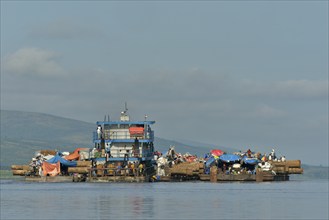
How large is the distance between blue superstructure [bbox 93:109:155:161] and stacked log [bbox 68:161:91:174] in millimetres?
2500

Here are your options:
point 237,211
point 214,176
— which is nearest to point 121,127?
point 214,176

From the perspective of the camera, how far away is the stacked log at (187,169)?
174 metres

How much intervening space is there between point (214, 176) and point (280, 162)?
12.5m

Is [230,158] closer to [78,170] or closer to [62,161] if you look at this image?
[78,170]

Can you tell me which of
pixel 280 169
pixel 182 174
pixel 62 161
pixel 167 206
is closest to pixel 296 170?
pixel 280 169

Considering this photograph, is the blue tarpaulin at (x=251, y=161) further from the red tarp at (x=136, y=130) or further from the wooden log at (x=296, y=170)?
the red tarp at (x=136, y=130)

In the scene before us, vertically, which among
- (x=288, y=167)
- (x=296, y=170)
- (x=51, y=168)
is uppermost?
(x=51, y=168)

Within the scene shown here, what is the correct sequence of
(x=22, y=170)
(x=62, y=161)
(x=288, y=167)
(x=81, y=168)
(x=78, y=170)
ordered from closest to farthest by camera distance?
(x=288, y=167) → (x=81, y=168) → (x=78, y=170) → (x=62, y=161) → (x=22, y=170)

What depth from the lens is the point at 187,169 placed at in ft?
570

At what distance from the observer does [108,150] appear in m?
176

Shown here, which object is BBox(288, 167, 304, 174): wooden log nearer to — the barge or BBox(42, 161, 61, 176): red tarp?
the barge

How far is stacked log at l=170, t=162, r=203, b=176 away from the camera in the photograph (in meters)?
174

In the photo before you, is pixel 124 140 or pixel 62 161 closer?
pixel 124 140

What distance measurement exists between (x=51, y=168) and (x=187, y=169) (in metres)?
26.4
